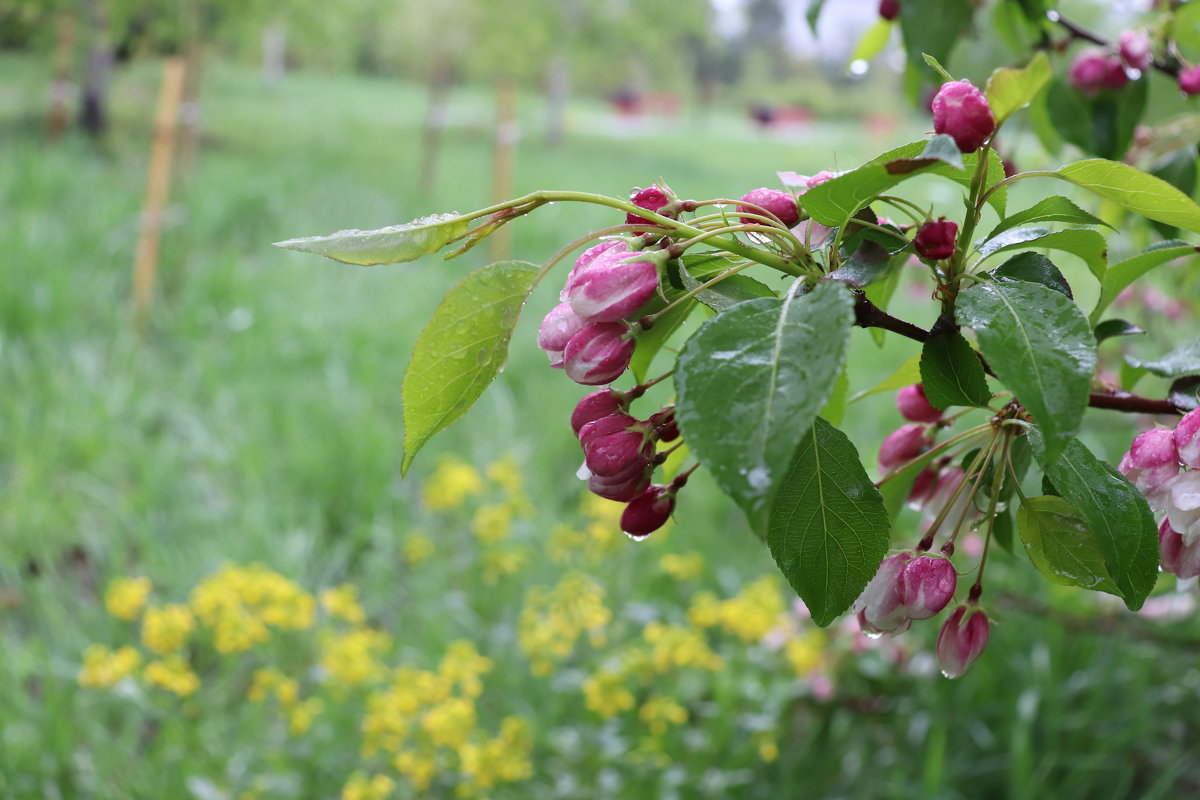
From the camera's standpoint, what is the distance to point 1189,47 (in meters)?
0.69

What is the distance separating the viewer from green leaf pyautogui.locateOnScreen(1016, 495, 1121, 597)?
1.16ft

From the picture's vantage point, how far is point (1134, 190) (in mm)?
341

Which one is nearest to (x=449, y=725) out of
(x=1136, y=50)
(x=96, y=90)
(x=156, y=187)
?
(x=1136, y=50)

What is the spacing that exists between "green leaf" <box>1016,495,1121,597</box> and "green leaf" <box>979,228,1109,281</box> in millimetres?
87

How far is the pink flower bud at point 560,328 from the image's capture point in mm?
343

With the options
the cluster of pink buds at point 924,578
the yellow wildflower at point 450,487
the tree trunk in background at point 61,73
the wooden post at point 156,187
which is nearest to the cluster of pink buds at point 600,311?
the cluster of pink buds at point 924,578

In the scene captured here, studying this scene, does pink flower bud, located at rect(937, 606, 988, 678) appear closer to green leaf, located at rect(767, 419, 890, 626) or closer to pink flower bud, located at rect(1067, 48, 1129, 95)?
green leaf, located at rect(767, 419, 890, 626)

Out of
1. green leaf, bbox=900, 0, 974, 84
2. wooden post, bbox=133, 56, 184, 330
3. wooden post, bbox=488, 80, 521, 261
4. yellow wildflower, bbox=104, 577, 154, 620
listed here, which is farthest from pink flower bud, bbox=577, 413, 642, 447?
wooden post, bbox=488, 80, 521, 261

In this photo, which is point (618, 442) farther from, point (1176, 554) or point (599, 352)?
point (1176, 554)

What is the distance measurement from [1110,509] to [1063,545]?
3cm

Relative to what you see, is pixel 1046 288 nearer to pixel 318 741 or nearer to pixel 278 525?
pixel 318 741

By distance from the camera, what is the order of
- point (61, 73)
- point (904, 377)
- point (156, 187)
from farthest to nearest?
point (61, 73) → point (156, 187) → point (904, 377)

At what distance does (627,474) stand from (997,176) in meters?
0.16

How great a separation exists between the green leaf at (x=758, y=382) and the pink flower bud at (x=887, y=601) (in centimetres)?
14
